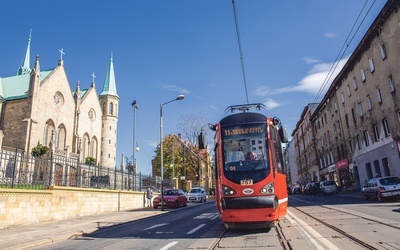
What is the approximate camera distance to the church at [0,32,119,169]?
39000mm

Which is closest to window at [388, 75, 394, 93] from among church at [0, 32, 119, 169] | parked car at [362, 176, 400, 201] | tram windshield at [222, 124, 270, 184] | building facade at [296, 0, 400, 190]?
building facade at [296, 0, 400, 190]

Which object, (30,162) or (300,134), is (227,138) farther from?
(300,134)

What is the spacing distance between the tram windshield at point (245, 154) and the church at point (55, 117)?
30543mm

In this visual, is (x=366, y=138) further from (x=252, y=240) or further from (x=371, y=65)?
(x=252, y=240)

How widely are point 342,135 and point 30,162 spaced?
33718mm

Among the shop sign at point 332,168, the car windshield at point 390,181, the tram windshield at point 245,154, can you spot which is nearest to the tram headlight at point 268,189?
the tram windshield at point 245,154

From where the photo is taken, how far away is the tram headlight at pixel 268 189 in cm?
793

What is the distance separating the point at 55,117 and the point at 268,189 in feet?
139

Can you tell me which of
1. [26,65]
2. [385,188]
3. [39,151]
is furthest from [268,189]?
[26,65]

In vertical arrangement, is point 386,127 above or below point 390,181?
above

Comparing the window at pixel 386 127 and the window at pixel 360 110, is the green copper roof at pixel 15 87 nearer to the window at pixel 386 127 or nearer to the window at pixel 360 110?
the window at pixel 360 110

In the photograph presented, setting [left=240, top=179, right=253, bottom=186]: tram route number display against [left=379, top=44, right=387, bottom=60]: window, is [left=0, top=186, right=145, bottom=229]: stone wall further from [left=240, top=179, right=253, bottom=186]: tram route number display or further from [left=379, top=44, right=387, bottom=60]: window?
[left=379, top=44, right=387, bottom=60]: window

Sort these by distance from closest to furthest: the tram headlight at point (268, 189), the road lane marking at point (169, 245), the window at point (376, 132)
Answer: the road lane marking at point (169, 245), the tram headlight at point (268, 189), the window at point (376, 132)

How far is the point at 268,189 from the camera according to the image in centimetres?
797
